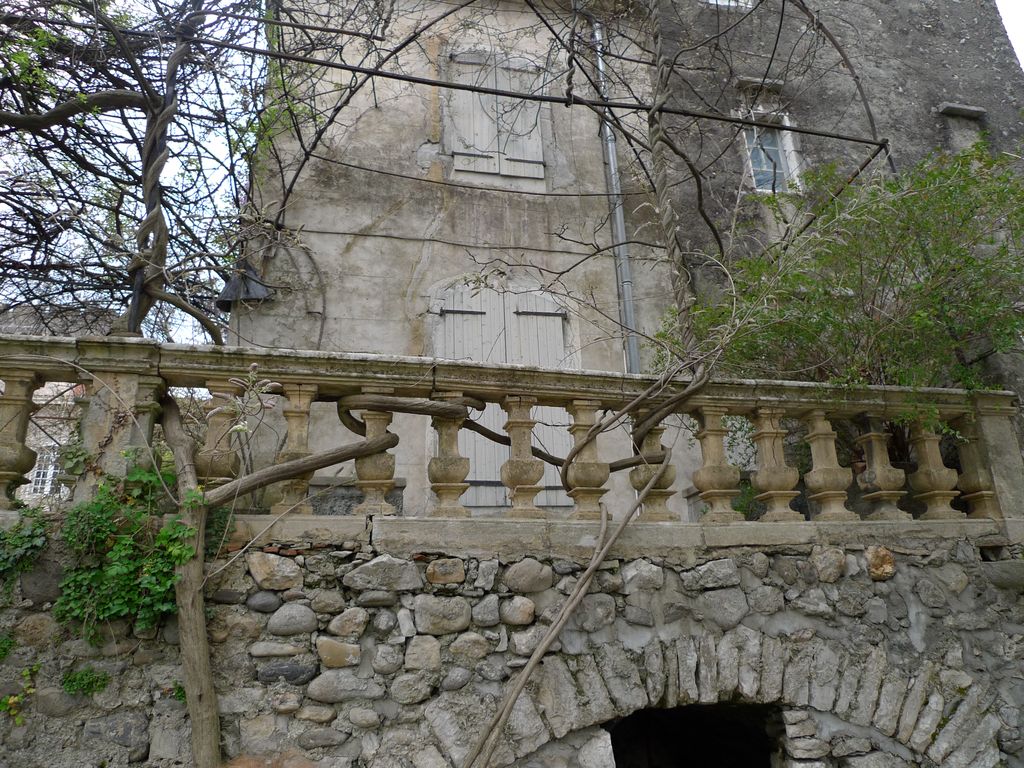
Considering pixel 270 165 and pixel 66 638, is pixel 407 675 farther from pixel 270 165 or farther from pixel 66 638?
pixel 270 165

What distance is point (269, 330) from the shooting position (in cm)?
596

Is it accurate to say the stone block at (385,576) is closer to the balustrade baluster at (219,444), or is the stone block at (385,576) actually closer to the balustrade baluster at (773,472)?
the balustrade baluster at (219,444)

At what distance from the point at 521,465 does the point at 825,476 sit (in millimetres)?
1668

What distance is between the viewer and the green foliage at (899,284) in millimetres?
4062

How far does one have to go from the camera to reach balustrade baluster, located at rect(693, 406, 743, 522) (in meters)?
3.66

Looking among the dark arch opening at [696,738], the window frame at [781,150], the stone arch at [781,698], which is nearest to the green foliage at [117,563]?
the stone arch at [781,698]

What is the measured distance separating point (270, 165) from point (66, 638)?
479 cm

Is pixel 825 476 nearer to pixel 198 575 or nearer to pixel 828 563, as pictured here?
pixel 828 563

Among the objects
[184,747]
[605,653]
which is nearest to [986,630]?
[605,653]

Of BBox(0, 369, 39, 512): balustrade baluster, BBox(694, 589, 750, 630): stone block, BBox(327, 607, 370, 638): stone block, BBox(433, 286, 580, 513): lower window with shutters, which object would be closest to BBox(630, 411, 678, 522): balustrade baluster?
BBox(694, 589, 750, 630): stone block

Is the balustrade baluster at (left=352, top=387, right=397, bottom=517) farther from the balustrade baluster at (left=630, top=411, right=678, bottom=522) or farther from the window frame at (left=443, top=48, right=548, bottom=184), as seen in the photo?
the window frame at (left=443, top=48, right=548, bottom=184)

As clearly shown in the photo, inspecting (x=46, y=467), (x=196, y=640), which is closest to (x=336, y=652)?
(x=196, y=640)

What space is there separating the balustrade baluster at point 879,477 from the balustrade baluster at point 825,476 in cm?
18

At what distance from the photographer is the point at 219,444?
3041 mm
